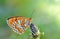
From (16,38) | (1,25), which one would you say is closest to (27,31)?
(16,38)

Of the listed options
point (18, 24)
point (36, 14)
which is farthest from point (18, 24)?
point (36, 14)

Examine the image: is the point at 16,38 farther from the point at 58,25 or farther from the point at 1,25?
the point at 58,25

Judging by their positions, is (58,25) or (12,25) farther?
(58,25)

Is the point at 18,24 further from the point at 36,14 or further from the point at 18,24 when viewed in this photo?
the point at 36,14
